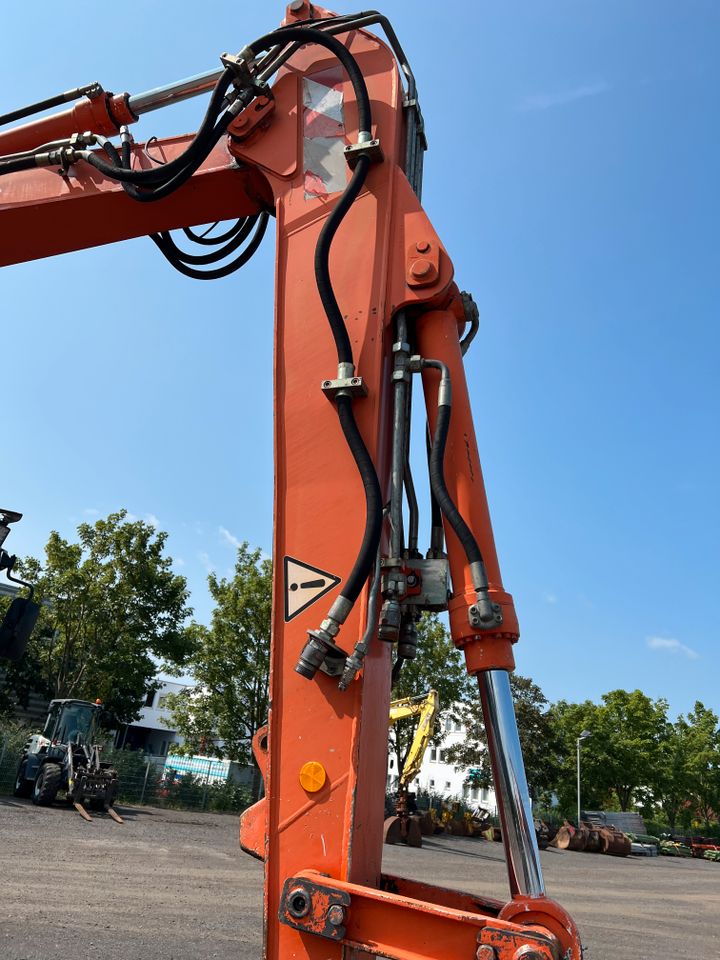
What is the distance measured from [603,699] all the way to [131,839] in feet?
153

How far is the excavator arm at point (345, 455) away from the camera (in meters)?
2.27

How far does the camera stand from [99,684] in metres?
26.5

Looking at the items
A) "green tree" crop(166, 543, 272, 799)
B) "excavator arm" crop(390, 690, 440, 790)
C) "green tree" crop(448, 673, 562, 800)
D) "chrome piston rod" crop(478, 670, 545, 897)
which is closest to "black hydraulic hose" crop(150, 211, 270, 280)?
"chrome piston rod" crop(478, 670, 545, 897)

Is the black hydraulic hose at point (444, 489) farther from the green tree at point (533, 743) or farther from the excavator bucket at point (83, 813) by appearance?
the green tree at point (533, 743)

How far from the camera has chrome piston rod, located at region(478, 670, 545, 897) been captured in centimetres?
226

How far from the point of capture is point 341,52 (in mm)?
3164

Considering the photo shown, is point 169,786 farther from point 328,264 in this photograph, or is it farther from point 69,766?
point 328,264

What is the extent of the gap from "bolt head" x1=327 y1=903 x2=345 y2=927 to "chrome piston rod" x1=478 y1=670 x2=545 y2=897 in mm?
527

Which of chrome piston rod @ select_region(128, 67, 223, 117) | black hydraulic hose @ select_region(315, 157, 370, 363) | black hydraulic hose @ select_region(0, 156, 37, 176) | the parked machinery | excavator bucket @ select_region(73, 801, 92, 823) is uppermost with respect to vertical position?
chrome piston rod @ select_region(128, 67, 223, 117)

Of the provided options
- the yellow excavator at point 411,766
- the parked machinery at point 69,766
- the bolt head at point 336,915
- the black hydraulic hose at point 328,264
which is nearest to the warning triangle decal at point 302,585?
the black hydraulic hose at point 328,264

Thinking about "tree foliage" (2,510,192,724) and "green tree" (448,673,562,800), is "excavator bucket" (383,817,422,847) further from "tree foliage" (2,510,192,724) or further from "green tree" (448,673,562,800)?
"green tree" (448,673,562,800)

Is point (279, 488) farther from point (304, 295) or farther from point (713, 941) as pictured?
point (713, 941)

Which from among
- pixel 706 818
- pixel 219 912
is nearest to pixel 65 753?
pixel 219 912

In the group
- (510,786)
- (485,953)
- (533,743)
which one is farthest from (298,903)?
(533,743)
